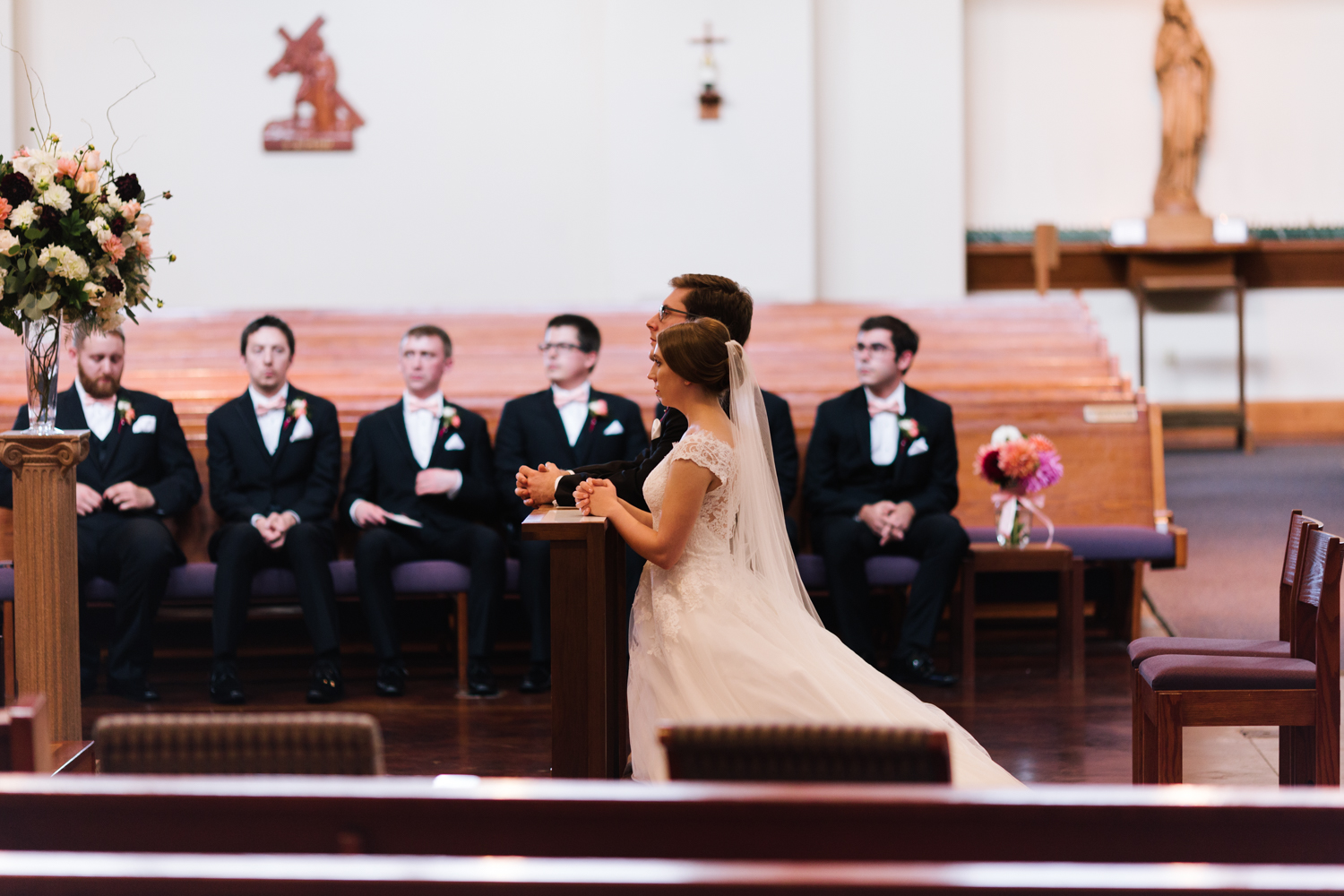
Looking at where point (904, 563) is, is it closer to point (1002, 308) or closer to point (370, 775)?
point (1002, 308)

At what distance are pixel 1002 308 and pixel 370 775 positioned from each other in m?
6.08

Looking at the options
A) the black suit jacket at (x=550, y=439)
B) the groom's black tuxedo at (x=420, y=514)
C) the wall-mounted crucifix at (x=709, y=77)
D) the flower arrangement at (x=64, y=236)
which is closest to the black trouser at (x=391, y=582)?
the groom's black tuxedo at (x=420, y=514)

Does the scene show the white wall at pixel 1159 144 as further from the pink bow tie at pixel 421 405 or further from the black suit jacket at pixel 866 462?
the pink bow tie at pixel 421 405

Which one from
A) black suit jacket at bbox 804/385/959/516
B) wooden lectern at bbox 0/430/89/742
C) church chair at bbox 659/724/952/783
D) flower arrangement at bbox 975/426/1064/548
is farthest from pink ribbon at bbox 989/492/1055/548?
church chair at bbox 659/724/952/783

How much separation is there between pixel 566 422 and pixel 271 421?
3.53 feet

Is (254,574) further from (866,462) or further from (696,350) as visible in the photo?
(696,350)

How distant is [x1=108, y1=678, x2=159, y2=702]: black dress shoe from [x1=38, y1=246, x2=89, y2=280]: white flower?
5.96 feet

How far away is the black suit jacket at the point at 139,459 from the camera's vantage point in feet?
14.7

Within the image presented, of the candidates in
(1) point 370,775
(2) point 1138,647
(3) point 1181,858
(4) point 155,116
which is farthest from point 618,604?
(4) point 155,116

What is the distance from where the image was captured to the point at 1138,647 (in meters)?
2.92

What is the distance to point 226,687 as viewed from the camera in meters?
4.14

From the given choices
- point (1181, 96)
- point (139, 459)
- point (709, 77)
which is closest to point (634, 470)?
point (139, 459)

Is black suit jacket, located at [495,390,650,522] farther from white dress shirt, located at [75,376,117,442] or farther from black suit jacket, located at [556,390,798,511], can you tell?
white dress shirt, located at [75,376,117,442]

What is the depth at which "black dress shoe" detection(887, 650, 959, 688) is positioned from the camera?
432cm
